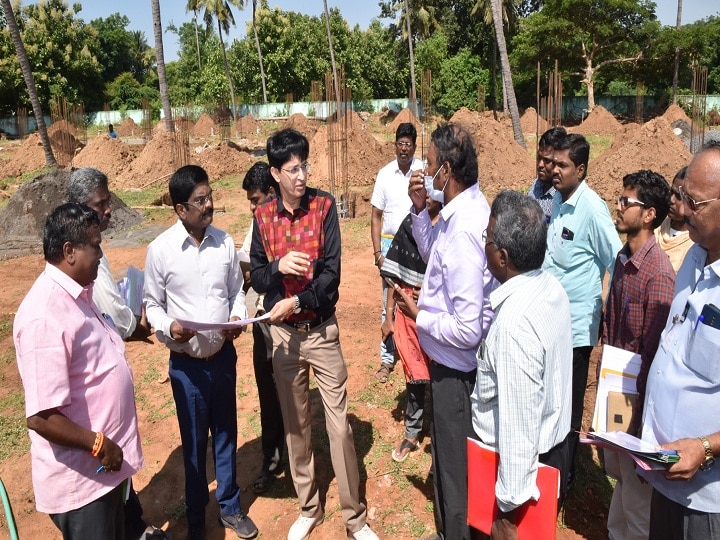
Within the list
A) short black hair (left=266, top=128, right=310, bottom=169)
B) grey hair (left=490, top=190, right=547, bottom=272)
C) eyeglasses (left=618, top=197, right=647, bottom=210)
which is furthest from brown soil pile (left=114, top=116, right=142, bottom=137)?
grey hair (left=490, top=190, right=547, bottom=272)

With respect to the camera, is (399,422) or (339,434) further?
(399,422)

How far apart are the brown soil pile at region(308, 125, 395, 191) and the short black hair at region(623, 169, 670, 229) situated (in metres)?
12.8

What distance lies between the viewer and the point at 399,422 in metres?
4.35

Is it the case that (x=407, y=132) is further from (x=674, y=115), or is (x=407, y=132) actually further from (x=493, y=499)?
(x=674, y=115)

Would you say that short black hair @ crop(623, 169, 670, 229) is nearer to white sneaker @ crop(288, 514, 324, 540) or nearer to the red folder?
the red folder

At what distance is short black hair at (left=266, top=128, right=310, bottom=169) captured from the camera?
287 cm

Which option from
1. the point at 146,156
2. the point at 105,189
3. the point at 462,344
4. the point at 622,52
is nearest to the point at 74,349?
the point at 105,189

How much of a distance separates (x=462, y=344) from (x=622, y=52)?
3483 cm

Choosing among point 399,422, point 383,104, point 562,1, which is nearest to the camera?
point 399,422

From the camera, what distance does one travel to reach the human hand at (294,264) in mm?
2736

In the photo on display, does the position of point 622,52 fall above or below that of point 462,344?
above

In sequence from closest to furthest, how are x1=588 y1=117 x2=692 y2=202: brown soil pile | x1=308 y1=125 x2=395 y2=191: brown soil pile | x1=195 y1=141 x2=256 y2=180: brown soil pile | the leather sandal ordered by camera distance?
the leather sandal
x1=588 y1=117 x2=692 y2=202: brown soil pile
x1=308 y1=125 x2=395 y2=191: brown soil pile
x1=195 y1=141 x2=256 y2=180: brown soil pile

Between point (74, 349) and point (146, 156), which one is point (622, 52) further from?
point (74, 349)

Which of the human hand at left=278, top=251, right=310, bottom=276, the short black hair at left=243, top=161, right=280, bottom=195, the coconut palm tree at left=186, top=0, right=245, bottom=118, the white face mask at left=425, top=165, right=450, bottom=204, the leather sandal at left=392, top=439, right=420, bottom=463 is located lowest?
the leather sandal at left=392, top=439, right=420, bottom=463
